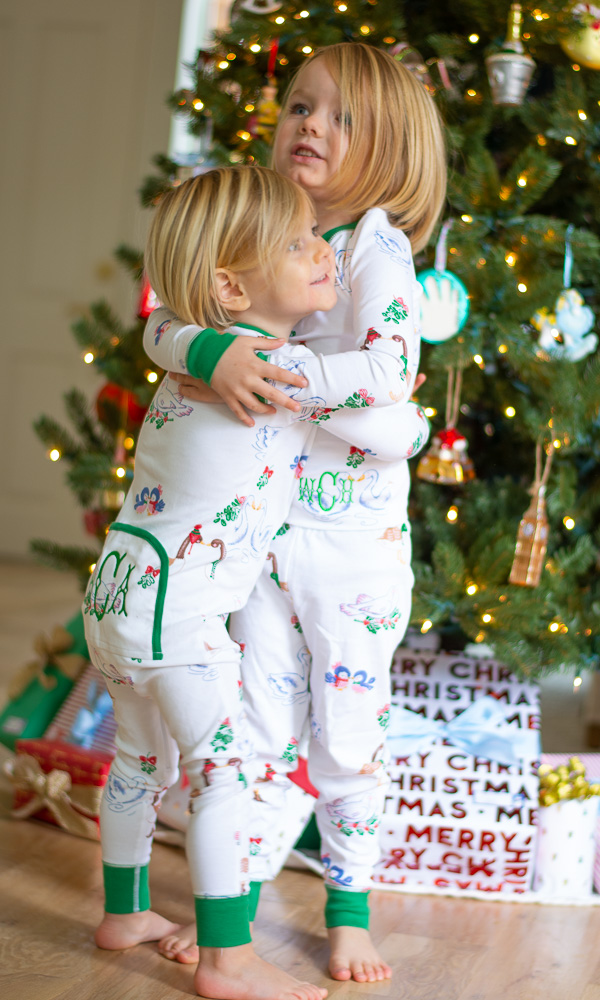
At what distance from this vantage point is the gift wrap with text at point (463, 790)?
143 centimetres

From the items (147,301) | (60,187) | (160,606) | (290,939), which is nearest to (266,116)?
(147,301)

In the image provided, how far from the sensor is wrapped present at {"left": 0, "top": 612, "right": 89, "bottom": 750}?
1741mm

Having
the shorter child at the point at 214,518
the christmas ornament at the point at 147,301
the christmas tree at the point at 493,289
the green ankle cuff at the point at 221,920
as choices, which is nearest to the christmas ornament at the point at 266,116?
the christmas tree at the point at 493,289

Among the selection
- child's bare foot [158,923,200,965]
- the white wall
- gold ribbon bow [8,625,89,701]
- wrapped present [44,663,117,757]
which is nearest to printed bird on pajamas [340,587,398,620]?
child's bare foot [158,923,200,965]

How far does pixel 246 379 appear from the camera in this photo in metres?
1.01

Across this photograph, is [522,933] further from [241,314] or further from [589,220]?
[589,220]

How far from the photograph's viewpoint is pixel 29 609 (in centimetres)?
316

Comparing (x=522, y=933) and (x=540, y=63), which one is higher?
(x=540, y=63)

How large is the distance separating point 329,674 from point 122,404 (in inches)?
31.3

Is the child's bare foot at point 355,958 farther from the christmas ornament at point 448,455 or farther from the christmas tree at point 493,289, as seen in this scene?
the christmas ornament at point 448,455

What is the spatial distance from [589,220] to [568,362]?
1.12ft

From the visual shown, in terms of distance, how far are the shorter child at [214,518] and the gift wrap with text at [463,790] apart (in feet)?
1.31

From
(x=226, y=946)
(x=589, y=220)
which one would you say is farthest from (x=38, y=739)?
(x=589, y=220)

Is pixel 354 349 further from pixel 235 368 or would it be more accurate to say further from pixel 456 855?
pixel 456 855
